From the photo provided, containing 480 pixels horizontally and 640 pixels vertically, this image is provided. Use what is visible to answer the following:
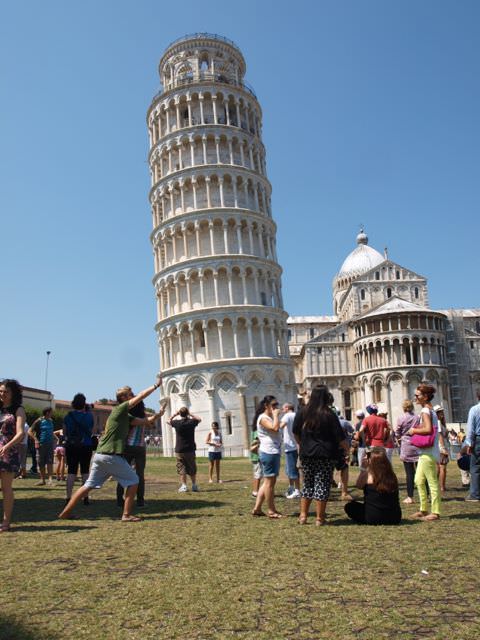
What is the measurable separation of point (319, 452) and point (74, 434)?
5.55 metres

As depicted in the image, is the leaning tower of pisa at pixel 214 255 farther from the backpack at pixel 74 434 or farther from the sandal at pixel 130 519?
the sandal at pixel 130 519

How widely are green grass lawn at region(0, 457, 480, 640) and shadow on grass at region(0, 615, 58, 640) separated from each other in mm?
15

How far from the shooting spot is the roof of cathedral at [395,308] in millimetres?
72500

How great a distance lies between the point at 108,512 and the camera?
11102mm

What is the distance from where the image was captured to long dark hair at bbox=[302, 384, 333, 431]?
29.6ft

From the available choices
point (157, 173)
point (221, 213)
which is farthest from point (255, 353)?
point (157, 173)

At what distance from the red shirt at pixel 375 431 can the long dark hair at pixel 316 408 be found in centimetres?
382

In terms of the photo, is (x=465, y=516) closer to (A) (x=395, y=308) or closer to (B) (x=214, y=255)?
(B) (x=214, y=255)

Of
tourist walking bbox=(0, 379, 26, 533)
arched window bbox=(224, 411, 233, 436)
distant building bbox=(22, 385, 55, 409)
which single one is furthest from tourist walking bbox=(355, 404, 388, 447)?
distant building bbox=(22, 385, 55, 409)

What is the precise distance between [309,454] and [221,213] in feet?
131

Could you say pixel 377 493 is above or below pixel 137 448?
below

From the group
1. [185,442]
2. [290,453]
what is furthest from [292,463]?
[185,442]

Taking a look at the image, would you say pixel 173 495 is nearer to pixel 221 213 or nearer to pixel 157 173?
pixel 221 213

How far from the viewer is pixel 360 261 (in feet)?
324
